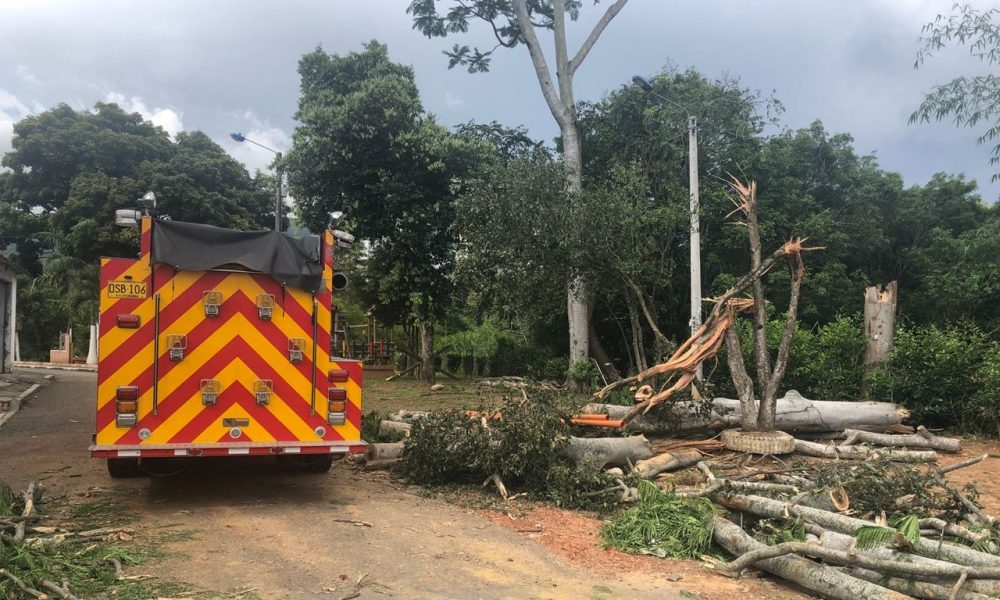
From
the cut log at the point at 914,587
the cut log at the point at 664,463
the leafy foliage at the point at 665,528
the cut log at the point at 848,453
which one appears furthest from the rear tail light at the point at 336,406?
the cut log at the point at 848,453

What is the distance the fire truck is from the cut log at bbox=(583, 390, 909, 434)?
4.83 metres

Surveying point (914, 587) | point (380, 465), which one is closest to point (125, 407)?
point (380, 465)

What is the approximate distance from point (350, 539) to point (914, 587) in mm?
4000

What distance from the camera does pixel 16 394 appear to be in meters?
14.3

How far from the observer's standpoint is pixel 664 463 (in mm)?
7930

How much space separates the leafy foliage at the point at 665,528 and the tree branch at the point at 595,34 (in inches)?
616

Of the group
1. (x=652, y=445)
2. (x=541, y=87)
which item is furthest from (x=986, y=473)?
(x=541, y=87)

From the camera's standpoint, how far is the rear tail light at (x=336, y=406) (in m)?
6.17

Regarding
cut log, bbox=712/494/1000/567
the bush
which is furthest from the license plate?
the bush

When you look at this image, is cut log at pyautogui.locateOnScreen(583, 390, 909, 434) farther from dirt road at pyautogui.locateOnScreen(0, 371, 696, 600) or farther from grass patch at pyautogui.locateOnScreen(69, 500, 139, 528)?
grass patch at pyautogui.locateOnScreen(69, 500, 139, 528)

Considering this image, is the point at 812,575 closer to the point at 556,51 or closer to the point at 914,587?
the point at 914,587

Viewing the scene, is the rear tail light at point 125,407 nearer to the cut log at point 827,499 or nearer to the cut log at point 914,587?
the cut log at point 914,587

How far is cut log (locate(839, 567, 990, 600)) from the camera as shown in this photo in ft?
12.8

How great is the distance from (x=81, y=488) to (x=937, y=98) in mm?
13934
